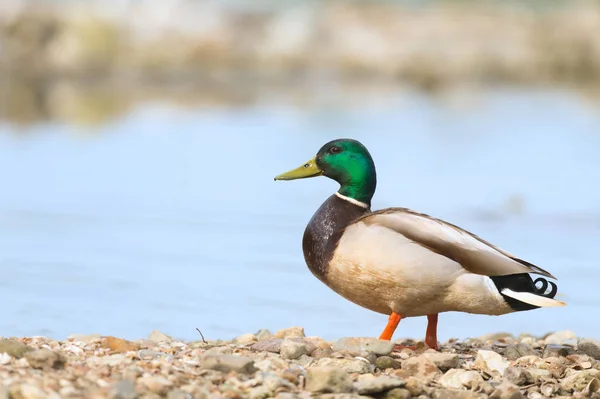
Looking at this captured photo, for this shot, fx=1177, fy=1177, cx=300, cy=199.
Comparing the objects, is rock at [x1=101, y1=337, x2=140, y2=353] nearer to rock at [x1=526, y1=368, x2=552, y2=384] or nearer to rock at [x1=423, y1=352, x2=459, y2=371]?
rock at [x1=423, y1=352, x2=459, y2=371]

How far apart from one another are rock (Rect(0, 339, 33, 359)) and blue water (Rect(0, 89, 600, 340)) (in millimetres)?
1587

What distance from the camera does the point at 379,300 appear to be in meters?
4.39

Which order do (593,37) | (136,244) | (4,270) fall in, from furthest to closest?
(593,37) < (136,244) < (4,270)

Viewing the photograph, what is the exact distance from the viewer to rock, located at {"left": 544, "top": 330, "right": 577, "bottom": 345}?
5.17 metres

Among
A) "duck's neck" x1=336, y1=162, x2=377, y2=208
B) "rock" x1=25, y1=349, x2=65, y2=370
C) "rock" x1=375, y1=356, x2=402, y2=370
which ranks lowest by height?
"rock" x1=25, y1=349, x2=65, y2=370

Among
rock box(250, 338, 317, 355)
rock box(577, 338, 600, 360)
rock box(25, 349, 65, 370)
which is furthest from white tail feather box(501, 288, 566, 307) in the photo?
rock box(25, 349, 65, 370)

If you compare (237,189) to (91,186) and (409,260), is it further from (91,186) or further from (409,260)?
(409,260)

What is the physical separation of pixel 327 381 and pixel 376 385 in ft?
0.53

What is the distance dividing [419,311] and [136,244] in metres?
3.32

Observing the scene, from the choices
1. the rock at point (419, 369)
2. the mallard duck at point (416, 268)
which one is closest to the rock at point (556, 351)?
the mallard duck at point (416, 268)

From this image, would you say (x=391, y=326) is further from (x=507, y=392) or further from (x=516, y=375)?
(x=507, y=392)

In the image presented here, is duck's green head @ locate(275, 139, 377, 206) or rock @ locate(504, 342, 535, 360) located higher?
duck's green head @ locate(275, 139, 377, 206)

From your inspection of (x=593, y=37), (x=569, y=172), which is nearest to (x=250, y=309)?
(x=569, y=172)

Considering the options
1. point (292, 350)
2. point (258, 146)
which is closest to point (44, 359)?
point (292, 350)
